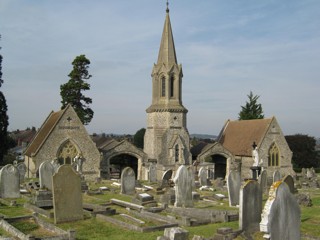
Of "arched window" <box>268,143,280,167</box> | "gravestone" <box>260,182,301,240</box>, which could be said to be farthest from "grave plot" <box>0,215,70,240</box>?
"arched window" <box>268,143,280,167</box>

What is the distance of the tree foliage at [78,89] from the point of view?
132 feet

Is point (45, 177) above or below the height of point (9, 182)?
above

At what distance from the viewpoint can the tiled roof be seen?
3085 cm

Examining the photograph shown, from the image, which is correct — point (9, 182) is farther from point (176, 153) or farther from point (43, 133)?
point (176, 153)

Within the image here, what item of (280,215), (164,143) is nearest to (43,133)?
(164,143)

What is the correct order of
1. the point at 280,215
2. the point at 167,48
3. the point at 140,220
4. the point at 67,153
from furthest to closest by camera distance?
the point at 167,48 < the point at 67,153 < the point at 140,220 < the point at 280,215

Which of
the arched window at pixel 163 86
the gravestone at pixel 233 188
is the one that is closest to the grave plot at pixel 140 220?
the gravestone at pixel 233 188

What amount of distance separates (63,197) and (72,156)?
65.8 feet

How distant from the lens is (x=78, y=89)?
40.7 m

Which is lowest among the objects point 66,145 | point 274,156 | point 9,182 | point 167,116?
point 9,182

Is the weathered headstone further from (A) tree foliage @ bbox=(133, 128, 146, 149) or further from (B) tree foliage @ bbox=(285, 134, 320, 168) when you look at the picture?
(A) tree foliage @ bbox=(133, 128, 146, 149)

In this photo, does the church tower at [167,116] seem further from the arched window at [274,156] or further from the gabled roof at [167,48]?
the arched window at [274,156]

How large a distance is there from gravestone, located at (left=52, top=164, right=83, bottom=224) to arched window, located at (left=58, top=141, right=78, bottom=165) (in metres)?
19.3

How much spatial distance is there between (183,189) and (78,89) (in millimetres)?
27454
